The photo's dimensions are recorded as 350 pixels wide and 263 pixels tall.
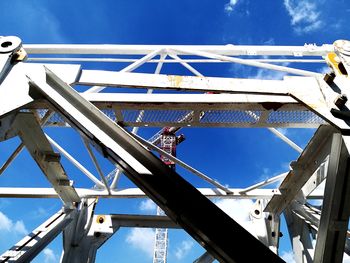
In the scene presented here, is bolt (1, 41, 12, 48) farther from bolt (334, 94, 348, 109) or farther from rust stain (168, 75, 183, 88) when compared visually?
bolt (334, 94, 348, 109)

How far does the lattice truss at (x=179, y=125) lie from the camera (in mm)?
2285

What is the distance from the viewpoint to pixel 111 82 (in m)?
2.93

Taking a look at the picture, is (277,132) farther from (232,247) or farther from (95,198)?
(232,247)

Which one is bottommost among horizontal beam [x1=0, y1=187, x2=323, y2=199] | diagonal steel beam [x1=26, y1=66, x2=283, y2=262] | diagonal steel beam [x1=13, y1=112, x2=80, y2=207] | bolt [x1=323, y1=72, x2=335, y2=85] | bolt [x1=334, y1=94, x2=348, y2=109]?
diagonal steel beam [x1=26, y1=66, x2=283, y2=262]

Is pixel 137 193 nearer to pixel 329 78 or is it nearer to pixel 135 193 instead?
pixel 135 193

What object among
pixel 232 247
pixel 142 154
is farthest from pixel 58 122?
pixel 232 247

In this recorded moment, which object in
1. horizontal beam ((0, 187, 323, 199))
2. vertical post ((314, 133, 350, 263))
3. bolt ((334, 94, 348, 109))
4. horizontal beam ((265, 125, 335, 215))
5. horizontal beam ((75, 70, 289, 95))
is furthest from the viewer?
horizontal beam ((0, 187, 323, 199))

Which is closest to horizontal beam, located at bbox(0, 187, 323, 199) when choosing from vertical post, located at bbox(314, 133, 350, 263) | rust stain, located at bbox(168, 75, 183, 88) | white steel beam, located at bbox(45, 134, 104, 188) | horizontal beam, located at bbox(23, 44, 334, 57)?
white steel beam, located at bbox(45, 134, 104, 188)

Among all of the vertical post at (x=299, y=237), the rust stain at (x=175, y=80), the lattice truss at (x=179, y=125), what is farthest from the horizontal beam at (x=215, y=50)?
the rust stain at (x=175, y=80)

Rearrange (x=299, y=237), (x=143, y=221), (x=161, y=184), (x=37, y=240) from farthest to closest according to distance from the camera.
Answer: (x=143, y=221) < (x=299, y=237) < (x=37, y=240) < (x=161, y=184)

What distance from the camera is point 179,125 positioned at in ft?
14.1

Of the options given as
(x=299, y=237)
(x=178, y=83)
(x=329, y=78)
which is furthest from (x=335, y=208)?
(x=299, y=237)

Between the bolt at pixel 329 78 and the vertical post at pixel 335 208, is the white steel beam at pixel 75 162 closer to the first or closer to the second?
the vertical post at pixel 335 208

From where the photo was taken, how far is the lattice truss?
90.0 inches
